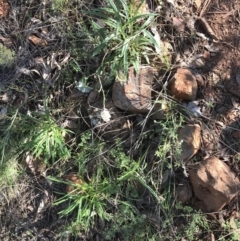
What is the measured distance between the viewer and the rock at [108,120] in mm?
2871

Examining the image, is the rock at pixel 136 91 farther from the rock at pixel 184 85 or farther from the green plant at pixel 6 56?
the green plant at pixel 6 56

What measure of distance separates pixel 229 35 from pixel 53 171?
1.54 meters

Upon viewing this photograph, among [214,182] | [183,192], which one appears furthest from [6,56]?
[214,182]

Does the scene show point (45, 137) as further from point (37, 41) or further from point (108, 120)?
point (37, 41)

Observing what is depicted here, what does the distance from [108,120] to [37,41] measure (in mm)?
806

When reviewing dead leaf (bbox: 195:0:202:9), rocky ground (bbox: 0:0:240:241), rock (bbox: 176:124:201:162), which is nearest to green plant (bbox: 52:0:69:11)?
rocky ground (bbox: 0:0:240:241)

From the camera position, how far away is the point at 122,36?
274 cm

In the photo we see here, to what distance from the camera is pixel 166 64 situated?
2.84 m

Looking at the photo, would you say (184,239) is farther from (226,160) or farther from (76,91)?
(76,91)

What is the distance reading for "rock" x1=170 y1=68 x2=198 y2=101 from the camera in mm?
2746

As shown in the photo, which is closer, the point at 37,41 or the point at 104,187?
the point at 104,187

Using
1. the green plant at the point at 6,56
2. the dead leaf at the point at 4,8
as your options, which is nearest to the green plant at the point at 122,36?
the green plant at the point at 6,56

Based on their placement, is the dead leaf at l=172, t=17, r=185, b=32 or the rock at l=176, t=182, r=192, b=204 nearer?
the rock at l=176, t=182, r=192, b=204

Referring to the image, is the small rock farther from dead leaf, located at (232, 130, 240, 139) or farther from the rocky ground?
dead leaf, located at (232, 130, 240, 139)
